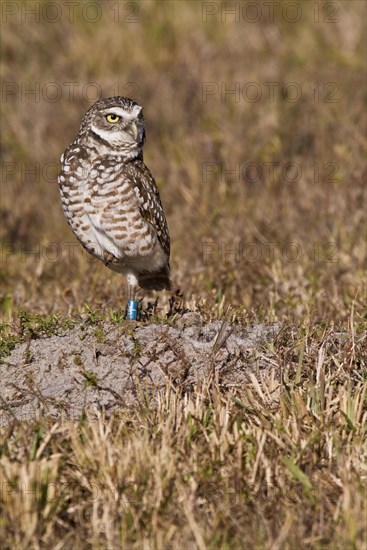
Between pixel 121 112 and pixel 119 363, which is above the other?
pixel 121 112

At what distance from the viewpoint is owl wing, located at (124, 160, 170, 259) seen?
589cm

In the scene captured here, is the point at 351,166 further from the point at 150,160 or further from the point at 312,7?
the point at 312,7

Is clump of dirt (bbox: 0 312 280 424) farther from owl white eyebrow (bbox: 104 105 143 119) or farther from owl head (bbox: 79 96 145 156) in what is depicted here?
owl white eyebrow (bbox: 104 105 143 119)

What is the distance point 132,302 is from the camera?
5961mm

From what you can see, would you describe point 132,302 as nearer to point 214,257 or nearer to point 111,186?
point 111,186

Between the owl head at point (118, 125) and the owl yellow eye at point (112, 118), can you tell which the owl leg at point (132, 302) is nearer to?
the owl head at point (118, 125)

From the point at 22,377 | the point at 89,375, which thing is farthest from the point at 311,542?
the point at 22,377

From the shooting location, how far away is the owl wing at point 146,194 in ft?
19.3

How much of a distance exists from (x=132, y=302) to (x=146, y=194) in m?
0.64

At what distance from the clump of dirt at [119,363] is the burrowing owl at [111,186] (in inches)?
23.9

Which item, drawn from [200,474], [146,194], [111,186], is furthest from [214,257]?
[200,474]

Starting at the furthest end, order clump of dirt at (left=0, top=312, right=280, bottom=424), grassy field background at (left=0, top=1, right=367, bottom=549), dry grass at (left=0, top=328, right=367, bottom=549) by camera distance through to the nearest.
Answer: clump of dirt at (left=0, top=312, right=280, bottom=424), grassy field background at (left=0, top=1, right=367, bottom=549), dry grass at (left=0, top=328, right=367, bottom=549)

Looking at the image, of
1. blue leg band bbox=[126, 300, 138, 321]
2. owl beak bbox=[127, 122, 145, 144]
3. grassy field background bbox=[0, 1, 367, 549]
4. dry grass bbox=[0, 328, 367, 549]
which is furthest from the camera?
owl beak bbox=[127, 122, 145, 144]

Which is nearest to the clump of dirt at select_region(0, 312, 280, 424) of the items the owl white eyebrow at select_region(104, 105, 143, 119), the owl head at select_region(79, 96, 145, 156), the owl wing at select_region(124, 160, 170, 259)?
the owl wing at select_region(124, 160, 170, 259)
